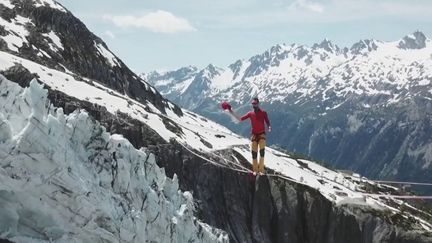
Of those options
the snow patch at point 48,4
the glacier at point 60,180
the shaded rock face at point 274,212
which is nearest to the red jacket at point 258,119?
the glacier at point 60,180

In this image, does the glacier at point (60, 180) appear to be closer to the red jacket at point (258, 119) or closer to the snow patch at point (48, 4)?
the red jacket at point (258, 119)

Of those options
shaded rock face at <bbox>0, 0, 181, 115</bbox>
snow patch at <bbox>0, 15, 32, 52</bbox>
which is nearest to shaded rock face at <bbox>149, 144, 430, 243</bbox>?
shaded rock face at <bbox>0, 0, 181, 115</bbox>

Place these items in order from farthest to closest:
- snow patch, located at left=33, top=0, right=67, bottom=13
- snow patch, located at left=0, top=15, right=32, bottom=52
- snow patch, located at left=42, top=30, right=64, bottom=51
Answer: snow patch, located at left=33, top=0, right=67, bottom=13 → snow patch, located at left=42, top=30, right=64, bottom=51 → snow patch, located at left=0, top=15, right=32, bottom=52

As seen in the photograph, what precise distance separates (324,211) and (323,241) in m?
4.86

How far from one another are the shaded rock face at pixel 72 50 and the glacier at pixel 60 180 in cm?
8544

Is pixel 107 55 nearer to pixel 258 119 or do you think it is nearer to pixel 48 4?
pixel 48 4

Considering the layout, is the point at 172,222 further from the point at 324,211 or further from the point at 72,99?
the point at 324,211

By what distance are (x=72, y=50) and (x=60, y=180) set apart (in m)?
120

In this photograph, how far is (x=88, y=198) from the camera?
24.8 meters

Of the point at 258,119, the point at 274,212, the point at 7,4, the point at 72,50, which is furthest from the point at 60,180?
the point at 7,4

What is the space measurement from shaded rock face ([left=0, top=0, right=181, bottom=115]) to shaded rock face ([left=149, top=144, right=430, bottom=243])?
40.9m

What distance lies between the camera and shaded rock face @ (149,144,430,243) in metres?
88.0

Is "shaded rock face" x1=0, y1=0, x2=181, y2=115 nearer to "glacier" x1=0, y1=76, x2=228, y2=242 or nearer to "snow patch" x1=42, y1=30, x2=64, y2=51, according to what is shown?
"snow patch" x1=42, y1=30, x2=64, y2=51

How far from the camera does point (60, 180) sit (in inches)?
953
